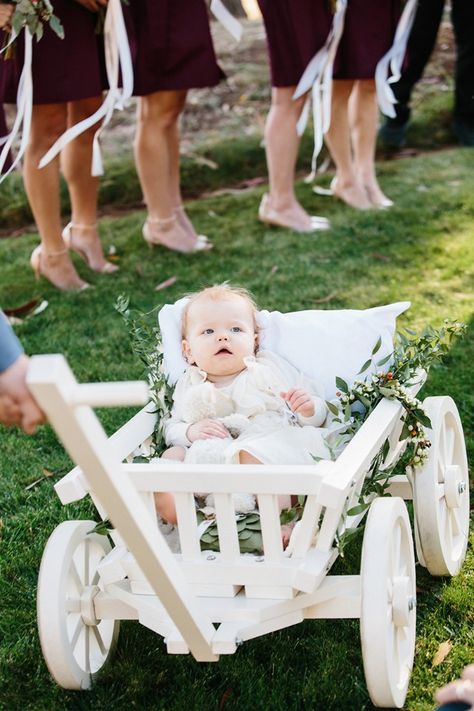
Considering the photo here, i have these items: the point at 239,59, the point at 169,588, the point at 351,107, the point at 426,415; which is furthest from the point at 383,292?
the point at 239,59

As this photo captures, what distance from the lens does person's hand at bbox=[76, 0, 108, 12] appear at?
4266 mm

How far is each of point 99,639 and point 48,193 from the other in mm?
2723

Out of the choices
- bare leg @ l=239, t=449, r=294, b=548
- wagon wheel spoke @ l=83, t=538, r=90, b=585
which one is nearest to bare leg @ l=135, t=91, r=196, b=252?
bare leg @ l=239, t=449, r=294, b=548

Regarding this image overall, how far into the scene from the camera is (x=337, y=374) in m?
2.81

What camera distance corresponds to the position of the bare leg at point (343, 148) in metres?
5.57

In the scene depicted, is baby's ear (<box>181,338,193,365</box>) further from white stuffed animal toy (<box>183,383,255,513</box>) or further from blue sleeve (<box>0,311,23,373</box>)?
blue sleeve (<box>0,311,23,373</box>)

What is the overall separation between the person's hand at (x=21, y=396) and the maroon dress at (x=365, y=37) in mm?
4128

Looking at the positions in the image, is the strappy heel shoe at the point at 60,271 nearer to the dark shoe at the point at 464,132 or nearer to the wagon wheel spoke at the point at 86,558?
the wagon wheel spoke at the point at 86,558

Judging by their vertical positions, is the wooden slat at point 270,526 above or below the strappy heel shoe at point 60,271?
above

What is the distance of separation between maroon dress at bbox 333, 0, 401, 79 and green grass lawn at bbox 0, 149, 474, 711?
804 millimetres

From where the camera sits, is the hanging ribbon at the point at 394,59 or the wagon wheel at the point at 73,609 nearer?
the wagon wheel at the point at 73,609

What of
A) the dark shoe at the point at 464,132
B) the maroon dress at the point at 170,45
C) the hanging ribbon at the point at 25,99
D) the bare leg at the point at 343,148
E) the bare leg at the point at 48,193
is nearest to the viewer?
the hanging ribbon at the point at 25,99

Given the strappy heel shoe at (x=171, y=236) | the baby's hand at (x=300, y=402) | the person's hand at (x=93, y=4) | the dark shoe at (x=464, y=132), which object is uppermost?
the person's hand at (x=93, y=4)

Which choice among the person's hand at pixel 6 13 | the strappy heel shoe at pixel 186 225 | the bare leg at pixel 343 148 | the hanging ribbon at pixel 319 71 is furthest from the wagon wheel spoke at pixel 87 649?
the bare leg at pixel 343 148
